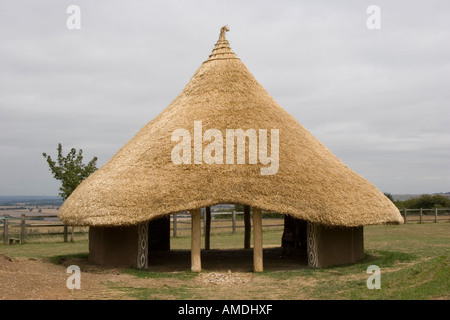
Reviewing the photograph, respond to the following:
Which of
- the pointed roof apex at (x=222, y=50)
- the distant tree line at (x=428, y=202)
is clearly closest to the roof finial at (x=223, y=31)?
the pointed roof apex at (x=222, y=50)

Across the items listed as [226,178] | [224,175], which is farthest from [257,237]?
[224,175]

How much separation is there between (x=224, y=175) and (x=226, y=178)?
144mm

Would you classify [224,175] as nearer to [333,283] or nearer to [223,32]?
[333,283]

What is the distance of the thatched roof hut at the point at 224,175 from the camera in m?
13.3

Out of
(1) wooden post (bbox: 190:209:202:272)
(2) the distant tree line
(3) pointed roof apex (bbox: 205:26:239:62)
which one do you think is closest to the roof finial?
(3) pointed roof apex (bbox: 205:26:239:62)

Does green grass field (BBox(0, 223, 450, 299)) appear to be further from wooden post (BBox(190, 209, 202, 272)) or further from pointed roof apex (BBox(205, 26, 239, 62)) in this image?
pointed roof apex (BBox(205, 26, 239, 62))

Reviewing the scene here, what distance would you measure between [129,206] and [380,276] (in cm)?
709

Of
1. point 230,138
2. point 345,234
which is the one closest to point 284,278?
point 345,234

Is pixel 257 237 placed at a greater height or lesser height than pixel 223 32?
lesser

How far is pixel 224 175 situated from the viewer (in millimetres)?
13688

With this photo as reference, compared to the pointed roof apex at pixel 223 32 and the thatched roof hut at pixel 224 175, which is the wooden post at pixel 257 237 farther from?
the pointed roof apex at pixel 223 32

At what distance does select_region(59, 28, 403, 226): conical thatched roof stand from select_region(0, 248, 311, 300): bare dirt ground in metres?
1.62

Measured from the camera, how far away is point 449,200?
5203 cm
